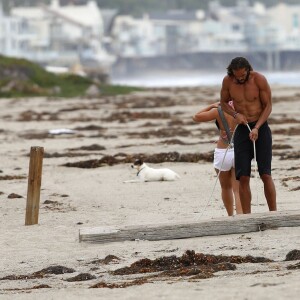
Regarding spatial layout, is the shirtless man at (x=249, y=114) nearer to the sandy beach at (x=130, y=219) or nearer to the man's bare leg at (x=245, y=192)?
the man's bare leg at (x=245, y=192)

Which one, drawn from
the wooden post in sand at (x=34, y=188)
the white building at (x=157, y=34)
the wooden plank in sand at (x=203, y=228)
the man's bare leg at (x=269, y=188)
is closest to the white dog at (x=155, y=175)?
the wooden post in sand at (x=34, y=188)

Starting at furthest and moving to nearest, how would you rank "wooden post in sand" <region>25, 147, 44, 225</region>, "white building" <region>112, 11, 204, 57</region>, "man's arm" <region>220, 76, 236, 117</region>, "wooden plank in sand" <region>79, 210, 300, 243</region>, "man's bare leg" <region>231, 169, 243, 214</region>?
"white building" <region>112, 11, 204, 57</region>, "wooden post in sand" <region>25, 147, 44, 225</region>, "man's bare leg" <region>231, 169, 243, 214</region>, "man's arm" <region>220, 76, 236, 117</region>, "wooden plank in sand" <region>79, 210, 300, 243</region>

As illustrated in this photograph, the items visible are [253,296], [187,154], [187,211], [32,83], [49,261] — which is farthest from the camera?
[32,83]

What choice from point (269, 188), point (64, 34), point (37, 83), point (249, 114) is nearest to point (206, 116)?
point (249, 114)

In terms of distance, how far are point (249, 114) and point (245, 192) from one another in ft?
2.36

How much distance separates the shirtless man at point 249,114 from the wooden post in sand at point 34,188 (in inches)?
81.6

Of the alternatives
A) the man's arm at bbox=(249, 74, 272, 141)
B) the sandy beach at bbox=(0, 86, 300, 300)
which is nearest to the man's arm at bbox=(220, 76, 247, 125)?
the man's arm at bbox=(249, 74, 272, 141)

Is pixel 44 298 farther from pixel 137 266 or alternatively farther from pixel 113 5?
pixel 113 5

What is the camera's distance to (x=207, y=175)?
52.5 feet

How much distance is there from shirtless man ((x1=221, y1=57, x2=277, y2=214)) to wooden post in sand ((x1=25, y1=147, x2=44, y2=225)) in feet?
6.80

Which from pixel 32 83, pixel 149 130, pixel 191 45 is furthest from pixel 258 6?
pixel 149 130

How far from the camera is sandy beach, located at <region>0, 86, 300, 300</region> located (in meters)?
8.52

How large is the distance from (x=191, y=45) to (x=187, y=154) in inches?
5978

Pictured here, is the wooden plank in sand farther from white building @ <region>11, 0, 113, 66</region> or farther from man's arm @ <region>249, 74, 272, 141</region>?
white building @ <region>11, 0, 113, 66</region>
